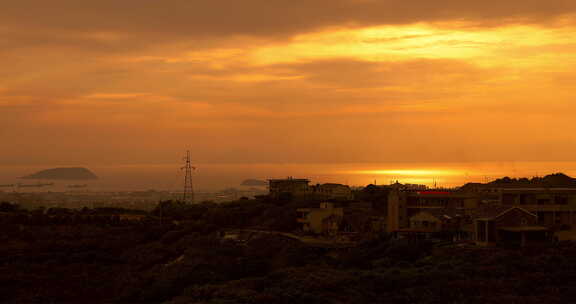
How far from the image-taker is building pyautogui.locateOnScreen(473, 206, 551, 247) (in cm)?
3725

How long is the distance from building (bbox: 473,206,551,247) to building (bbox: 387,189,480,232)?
853 centimetres

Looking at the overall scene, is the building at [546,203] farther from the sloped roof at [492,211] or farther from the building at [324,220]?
the building at [324,220]

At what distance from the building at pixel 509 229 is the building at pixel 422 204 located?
28.0 feet

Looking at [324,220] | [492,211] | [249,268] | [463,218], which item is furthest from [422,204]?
[249,268]

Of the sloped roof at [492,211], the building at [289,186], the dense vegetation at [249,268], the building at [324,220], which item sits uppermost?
the building at [289,186]

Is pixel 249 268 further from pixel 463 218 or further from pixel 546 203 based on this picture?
pixel 546 203

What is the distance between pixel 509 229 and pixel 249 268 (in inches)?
579

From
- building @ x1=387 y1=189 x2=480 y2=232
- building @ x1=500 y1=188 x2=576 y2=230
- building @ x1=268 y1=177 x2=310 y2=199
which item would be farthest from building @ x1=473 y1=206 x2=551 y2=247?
building @ x1=268 y1=177 x2=310 y2=199

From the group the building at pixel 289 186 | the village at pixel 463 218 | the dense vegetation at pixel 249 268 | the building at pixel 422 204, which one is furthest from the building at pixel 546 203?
the building at pixel 289 186

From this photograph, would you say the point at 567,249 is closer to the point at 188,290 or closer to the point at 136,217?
the point at 188,290

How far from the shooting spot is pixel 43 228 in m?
58.6

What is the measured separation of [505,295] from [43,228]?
147ft

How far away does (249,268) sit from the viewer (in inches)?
1487

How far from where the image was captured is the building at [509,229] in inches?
1467
